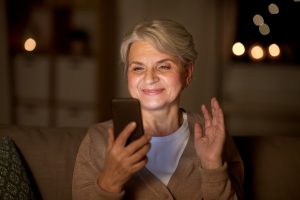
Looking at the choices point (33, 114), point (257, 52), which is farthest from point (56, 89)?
point (257, 52)

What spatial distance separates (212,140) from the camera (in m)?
1.22

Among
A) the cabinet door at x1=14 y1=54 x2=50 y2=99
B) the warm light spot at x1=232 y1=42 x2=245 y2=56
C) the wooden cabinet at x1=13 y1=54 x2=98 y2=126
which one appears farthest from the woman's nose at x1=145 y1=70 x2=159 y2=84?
the warm light spot at x1=232 y1=42 x2=245 y2=56

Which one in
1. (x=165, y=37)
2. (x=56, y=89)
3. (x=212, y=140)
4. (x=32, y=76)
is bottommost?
(x=56, y=89)

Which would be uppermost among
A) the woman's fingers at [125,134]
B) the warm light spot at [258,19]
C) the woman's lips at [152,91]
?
the warm light spot at [258,19]

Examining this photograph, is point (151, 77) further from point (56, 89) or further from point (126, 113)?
point (56, 89)

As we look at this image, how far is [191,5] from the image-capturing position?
13.1 ft

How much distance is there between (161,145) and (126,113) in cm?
21

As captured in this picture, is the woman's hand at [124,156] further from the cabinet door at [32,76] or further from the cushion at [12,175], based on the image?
the cabinet door at [32,76]

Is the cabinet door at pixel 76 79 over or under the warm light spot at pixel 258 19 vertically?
under

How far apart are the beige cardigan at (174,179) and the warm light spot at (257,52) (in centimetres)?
292

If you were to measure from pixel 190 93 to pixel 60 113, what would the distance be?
1181mm

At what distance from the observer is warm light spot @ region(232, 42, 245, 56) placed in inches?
165

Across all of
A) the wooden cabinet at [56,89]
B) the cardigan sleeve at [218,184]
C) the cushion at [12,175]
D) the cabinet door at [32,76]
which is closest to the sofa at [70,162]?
the cushion at [12,175]

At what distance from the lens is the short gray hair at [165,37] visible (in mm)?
1262
